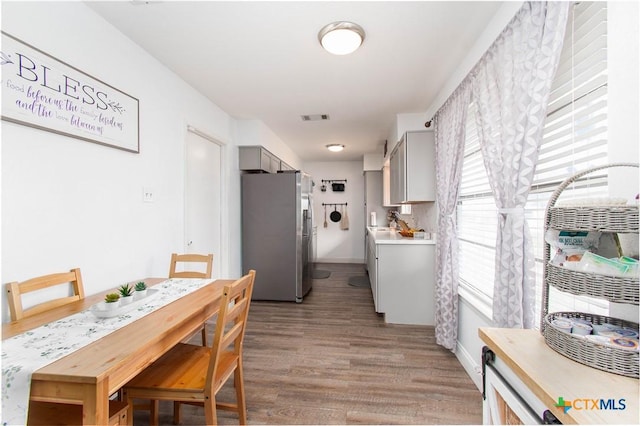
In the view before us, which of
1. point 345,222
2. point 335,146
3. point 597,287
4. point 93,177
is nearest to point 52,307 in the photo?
point 93,177

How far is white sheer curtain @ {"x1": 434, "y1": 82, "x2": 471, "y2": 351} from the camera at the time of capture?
227 cm

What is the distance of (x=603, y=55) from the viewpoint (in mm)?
1017

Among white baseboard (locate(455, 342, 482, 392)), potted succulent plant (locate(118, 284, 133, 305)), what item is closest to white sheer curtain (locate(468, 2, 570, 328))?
white baseboard (locate(455, 342, 482, 392))

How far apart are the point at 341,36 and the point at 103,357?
212 cm

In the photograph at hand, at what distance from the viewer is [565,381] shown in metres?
0.67

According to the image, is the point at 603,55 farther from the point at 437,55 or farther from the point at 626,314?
the point at 437,55

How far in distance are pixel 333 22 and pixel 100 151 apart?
1.76m

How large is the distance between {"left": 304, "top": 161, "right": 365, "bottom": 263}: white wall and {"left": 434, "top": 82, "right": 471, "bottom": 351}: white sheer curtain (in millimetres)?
3965

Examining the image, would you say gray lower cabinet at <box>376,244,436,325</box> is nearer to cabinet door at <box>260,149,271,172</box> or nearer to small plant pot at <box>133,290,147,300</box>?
cabinet door at <box>260,149,271,172</box>

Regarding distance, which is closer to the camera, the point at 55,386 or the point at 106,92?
the point at 55,386

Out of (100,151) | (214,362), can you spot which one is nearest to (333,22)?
(100,151)

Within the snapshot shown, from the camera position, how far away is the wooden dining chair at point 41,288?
4.12ft

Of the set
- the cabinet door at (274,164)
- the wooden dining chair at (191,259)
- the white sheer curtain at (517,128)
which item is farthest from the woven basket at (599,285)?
the cabinet door at (274,164)

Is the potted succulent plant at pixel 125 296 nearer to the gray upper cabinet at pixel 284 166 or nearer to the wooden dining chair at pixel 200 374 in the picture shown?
the wooden dining chair at pixel 200 374
